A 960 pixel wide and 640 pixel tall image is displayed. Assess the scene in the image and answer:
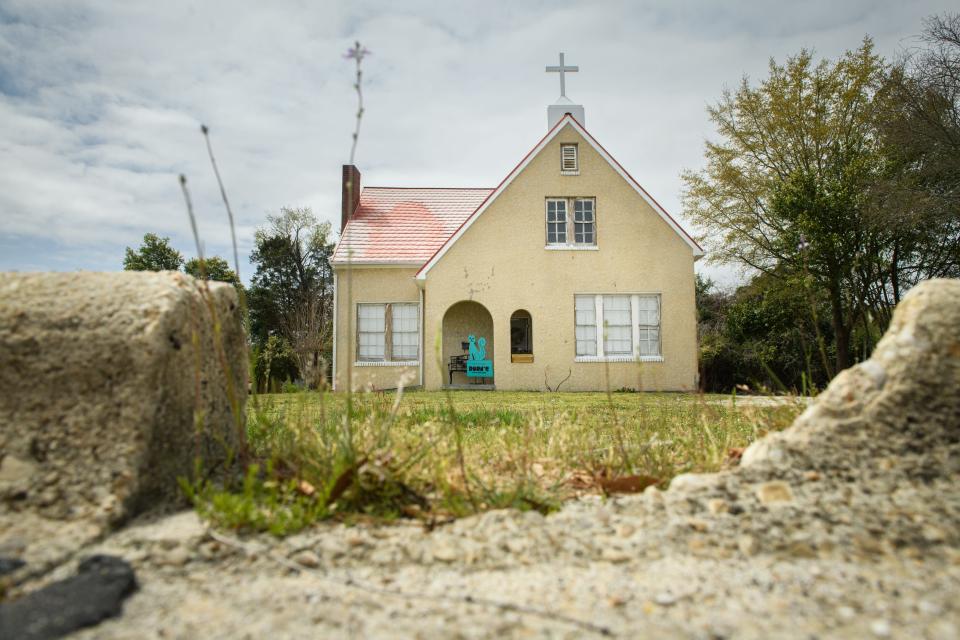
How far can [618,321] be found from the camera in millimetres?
16203

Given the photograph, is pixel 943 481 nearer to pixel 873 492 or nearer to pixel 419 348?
pixel 873 492

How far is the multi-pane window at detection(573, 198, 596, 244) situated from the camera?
16.5 m

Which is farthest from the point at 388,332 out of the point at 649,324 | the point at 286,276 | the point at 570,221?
the point at 286,276

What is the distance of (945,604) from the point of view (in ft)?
5.44

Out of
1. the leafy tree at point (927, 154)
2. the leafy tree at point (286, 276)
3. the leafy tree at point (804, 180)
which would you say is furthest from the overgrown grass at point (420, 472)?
the leafy tree at point (286, 276)

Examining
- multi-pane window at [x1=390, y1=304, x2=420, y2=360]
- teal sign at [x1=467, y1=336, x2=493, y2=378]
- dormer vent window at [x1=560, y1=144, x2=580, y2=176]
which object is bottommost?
teal sign at [x1=467, y1=336, x2=493, y2=378]

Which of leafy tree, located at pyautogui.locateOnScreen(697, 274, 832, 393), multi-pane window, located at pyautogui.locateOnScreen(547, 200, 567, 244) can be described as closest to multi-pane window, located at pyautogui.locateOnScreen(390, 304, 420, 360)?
multi-pane window, located at pyautogui.locateOnScreen(547, 200, 567, 244)

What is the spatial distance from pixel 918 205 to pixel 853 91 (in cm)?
819

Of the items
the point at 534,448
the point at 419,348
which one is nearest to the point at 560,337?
the point at 419,348

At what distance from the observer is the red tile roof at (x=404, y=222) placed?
17578 mm

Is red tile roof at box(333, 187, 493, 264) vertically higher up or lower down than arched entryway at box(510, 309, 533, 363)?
higher up

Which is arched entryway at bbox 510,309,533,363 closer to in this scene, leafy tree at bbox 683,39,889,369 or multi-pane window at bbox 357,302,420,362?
multi-pane window at bbox 357,302,420,362

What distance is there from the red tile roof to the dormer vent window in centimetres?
421

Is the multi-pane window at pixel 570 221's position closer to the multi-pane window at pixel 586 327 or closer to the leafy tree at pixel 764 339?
the multi-pane window at pixel 586 327
